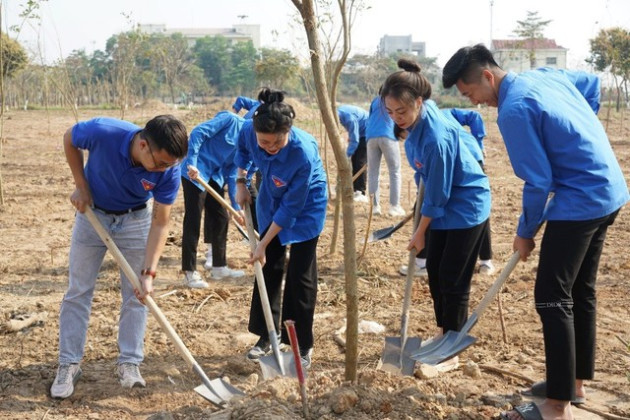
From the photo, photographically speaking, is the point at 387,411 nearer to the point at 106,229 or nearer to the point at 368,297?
the point at 106,229

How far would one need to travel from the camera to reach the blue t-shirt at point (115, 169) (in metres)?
3.33

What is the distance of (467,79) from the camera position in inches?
119

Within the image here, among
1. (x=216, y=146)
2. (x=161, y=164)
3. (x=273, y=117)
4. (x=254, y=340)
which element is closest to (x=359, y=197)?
(x=216, y=146)

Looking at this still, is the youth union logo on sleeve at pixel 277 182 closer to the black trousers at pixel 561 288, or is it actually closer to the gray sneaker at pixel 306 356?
the gray sneaker at pixel 306 356

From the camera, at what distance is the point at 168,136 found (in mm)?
3068

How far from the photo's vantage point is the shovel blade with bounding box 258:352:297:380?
3.58 m

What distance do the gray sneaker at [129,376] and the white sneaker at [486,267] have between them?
3.21 metres

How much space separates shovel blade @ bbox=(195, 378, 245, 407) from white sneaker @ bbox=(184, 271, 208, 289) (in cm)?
223

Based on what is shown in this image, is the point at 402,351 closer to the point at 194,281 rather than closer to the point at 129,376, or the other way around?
the point at 129,376

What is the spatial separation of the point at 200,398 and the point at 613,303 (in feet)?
9.82

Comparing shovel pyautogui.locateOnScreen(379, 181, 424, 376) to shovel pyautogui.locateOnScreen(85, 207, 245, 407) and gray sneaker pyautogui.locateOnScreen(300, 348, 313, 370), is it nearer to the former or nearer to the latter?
gray sneaker pyautogui.locateOnScreen(300, 348, 313, 370)

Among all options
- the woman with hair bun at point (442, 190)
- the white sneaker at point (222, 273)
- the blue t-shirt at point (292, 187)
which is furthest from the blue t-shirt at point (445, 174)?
the white sneaker at point (222, 273)

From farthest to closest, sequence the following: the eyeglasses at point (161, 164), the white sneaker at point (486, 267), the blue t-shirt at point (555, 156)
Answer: the white sneaker at point (486, 267) → the eyeglasses at point (161, 164) → the blue t-shirt at point (555, 156)

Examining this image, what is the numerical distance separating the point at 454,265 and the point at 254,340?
4.71 ft
